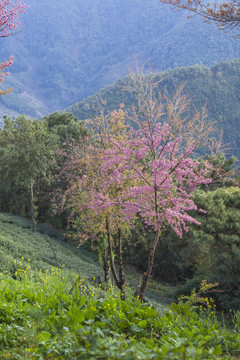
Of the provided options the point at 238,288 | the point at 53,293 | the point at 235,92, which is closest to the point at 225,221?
the point at 238,288

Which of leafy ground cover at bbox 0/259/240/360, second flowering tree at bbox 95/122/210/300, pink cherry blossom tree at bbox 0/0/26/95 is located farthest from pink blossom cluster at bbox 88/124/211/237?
pink cherry blossom tree at bbox 0/0/26/95

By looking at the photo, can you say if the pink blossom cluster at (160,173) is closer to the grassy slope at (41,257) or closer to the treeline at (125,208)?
the treeline at (125,208)

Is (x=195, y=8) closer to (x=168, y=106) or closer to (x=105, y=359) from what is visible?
(x=168, y=106)

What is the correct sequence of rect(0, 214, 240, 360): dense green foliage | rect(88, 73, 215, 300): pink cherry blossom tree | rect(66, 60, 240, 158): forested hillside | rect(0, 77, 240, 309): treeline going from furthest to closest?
rect(66, 60, 240, 158): forested hillside, rect(0, 77, 240, 309): treeline, rect(88, 73, 215, 300): pink cherry blossom tree, rect(0, 214, 240, 360): dense green foliage

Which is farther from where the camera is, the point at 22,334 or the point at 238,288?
the point at 238,288

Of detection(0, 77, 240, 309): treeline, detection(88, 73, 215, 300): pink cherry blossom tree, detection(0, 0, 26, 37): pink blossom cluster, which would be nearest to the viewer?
detection(88, 73, 215, 300): pink cherry blossom tree

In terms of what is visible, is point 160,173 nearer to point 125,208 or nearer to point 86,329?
point 125,208

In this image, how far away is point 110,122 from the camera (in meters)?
8.99

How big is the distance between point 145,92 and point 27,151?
1622cm

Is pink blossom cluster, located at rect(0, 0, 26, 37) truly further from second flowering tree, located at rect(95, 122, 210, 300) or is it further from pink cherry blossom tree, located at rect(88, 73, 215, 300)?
second flowering tree, located at rect(95, 122, 210, 300)

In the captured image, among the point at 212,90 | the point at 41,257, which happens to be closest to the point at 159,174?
the point at 41,257

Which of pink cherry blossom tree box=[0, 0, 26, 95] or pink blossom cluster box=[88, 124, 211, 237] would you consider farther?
pink cherry blossom tree box=[0, 0, 26, 95]

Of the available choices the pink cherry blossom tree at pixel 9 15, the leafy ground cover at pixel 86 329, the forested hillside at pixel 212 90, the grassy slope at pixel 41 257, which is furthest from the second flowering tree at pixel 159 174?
the forested hillside at pixel 212 90

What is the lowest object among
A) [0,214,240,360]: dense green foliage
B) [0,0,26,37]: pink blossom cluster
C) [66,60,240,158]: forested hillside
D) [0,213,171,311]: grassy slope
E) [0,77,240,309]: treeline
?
[0,213,171,311]: grassy slope
